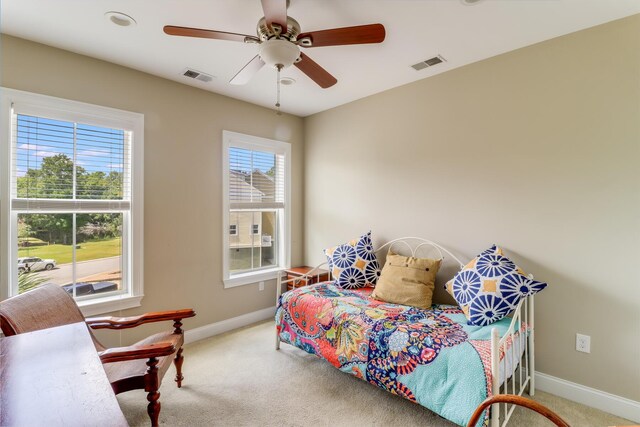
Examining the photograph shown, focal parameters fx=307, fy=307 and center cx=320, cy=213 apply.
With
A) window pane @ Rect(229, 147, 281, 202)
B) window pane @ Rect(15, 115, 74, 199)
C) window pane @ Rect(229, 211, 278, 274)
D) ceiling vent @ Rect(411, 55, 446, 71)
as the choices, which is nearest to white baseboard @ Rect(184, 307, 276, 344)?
window pane @ Rect(229, 211, 278, 274)

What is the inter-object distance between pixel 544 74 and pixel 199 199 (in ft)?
10.6

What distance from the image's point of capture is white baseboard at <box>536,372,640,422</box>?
1.99 m

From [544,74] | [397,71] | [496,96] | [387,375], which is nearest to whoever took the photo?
[387,375]

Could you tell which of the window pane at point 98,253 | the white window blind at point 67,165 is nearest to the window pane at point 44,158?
the white window blind at point 67,165

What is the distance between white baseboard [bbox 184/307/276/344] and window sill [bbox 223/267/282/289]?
38 centimetres

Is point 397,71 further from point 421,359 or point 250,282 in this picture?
point 250,282

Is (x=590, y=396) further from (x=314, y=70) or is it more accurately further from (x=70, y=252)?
(x=70, y=252)

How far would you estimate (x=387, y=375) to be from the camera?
2.01m

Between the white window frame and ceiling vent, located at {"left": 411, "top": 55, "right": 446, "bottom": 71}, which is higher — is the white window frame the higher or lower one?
the lower one

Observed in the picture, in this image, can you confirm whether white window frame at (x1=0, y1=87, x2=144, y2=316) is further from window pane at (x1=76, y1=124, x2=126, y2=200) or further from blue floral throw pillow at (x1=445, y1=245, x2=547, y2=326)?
blue floral throw pillow at (x1=445, y1=245, x2=547, y2=326)

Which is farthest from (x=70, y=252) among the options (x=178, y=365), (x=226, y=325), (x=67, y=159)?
(x=226, y=325)

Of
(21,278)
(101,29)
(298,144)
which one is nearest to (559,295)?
(298,144)

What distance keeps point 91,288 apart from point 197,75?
2.13m

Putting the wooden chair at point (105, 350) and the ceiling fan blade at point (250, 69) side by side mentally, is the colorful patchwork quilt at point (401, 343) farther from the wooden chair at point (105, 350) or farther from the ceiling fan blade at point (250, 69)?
the ceiling fan blade at point (250, 69)
